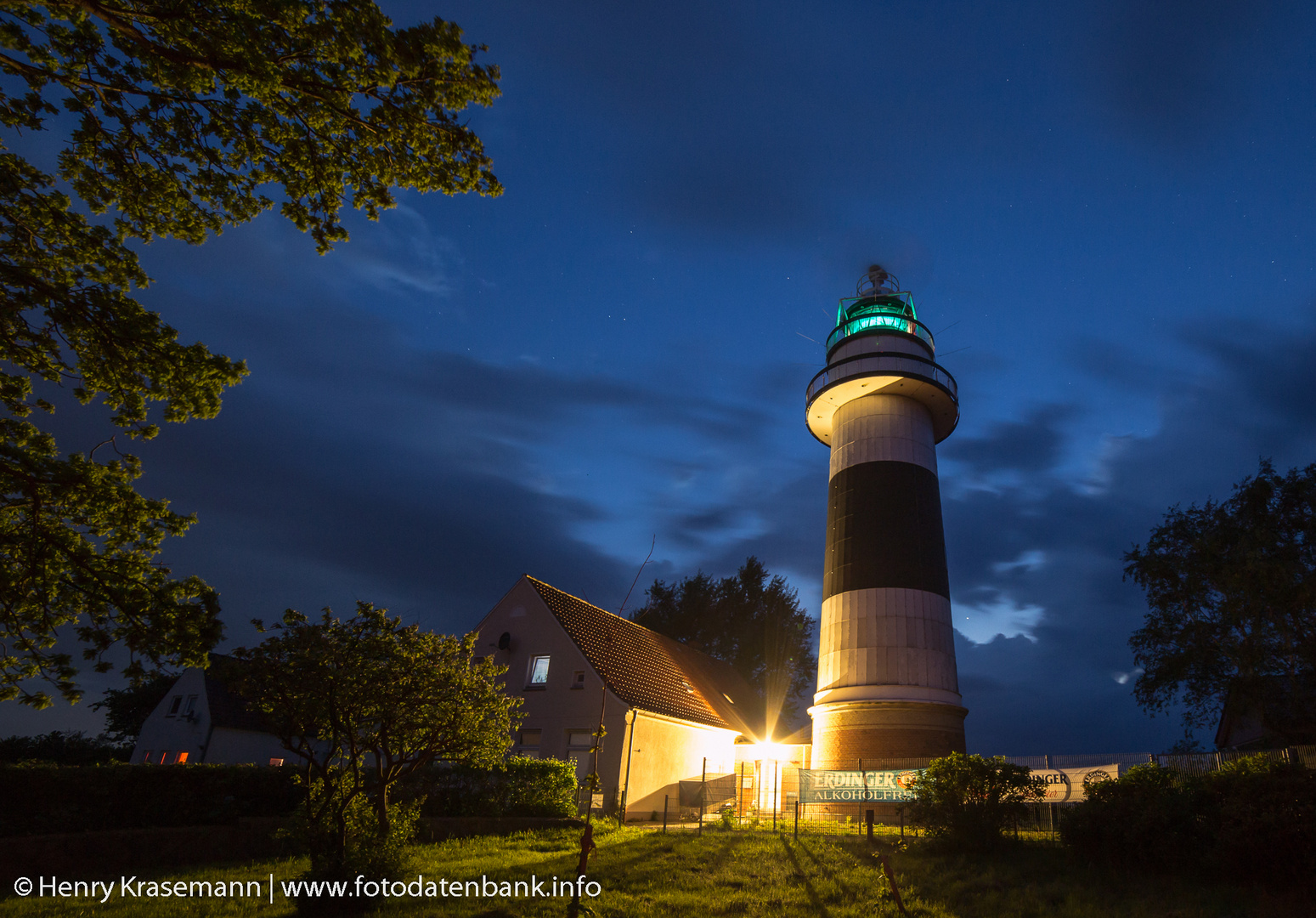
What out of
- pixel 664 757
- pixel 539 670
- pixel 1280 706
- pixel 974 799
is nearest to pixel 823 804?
pixel 664 757

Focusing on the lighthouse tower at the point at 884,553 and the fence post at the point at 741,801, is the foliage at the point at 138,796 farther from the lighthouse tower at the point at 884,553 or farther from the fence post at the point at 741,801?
the lighthouse tower at the point at 884,553

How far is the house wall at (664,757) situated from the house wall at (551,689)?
75 centimetres

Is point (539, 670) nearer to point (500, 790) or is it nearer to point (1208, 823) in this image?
point (500, 790)

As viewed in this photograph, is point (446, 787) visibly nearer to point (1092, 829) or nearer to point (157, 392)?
point (157, 392)

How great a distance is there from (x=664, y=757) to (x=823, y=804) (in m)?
5.44

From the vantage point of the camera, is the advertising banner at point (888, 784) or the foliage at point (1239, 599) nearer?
the advertising banner at point (888, 784)

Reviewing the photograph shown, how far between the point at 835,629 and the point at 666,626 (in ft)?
79.4

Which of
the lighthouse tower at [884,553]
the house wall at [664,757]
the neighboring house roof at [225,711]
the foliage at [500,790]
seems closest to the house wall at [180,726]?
the neighboring house roof at [225,711]

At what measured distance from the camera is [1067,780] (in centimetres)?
1595

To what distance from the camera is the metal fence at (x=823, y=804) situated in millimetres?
14516

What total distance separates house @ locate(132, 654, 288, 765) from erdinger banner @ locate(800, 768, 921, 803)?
1055 inches

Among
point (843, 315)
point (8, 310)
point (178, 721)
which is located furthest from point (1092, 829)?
point (178, 721)

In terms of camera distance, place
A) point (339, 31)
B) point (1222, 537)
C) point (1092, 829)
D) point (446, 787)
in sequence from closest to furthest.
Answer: point (339, 31), point (1092, 829), point (446, 787), point (1222, 537)

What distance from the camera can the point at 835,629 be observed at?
23.0 meters
